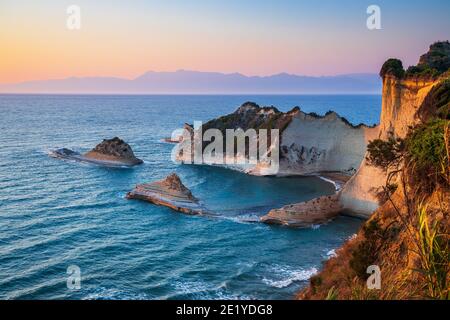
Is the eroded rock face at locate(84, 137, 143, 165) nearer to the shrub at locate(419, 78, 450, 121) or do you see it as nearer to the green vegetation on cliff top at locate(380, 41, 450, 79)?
the green vegetation on cliff top at locate(380, 41, 450, 79)

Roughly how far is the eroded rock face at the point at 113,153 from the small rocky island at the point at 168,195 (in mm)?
18949

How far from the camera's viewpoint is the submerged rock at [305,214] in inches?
1501

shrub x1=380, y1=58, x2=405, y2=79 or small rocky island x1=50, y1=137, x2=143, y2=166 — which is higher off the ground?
shrub x1=380, y1=58, x2=405, y2=79

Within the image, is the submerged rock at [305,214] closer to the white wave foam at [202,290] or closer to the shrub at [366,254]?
the white wave foam at [202,290]

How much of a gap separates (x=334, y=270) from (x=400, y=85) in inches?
733

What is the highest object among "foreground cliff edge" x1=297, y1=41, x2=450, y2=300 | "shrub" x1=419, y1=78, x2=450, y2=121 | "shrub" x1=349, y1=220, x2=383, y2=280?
"shrub" x1=419, y1=78, x2=450, y2=121

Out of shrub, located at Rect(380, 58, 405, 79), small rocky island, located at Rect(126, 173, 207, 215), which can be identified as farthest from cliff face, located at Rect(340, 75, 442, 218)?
small rocky island, located at Rect(126, 173, 207, 215)

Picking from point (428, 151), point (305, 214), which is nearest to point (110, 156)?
point (305, 214)

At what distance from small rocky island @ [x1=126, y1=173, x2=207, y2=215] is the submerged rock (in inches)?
296

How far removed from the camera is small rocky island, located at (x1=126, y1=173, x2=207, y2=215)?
43.3 m

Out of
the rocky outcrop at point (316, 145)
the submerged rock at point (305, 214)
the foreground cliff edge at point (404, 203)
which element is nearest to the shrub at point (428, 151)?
the foreground cliff edge at point (404, 203)

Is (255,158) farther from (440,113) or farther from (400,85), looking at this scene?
(440,113)

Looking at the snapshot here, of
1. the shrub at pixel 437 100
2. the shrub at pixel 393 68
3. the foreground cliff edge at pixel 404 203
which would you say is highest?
the shrub at pixel 393 68
